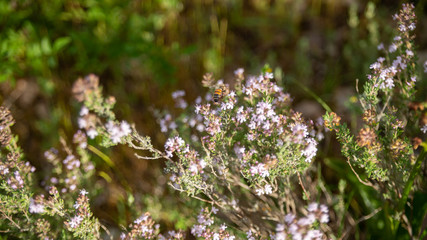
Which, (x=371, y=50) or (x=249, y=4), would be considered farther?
(x=249, y=4)

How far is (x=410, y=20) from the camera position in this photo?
5.29 feet

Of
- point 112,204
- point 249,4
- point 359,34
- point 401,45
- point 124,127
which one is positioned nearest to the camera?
point 124,127

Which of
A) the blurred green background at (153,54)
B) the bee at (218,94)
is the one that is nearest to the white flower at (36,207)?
the blurred green background at (153,54)

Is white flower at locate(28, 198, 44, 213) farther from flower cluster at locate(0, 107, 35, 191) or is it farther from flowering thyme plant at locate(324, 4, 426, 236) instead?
flowering thyme plant at locate(324, 4, 426, 236)

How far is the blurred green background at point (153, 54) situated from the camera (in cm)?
262

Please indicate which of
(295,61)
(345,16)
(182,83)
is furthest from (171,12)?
(345,16)

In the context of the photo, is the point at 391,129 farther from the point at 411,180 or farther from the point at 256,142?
the point at 256,142

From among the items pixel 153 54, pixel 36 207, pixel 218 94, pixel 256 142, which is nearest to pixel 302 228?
pixel 256 142

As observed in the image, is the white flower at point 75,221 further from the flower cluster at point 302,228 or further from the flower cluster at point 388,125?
the flower cluster at point 388,125

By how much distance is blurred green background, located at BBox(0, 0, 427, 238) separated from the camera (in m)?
2.62

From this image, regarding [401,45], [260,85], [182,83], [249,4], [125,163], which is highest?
[249,4]

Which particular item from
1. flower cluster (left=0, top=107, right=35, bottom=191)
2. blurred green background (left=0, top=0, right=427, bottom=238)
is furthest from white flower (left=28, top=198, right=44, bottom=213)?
blurred green background (left=0, top=0, right=427, bottom=238)

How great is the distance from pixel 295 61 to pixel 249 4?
2.72 feet

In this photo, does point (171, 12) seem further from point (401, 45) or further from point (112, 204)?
point (401, 45)
